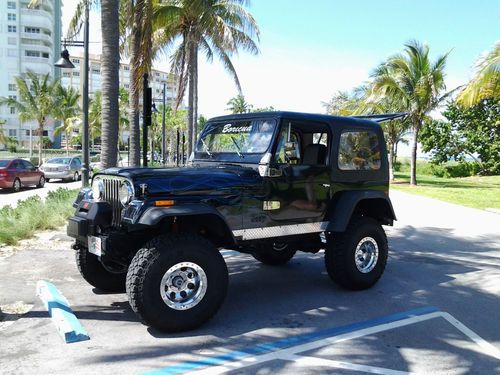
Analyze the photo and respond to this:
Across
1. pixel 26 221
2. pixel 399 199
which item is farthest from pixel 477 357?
pixel 399 199

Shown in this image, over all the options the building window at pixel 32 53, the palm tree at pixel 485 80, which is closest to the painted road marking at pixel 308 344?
the palm tree at pixel 485 80

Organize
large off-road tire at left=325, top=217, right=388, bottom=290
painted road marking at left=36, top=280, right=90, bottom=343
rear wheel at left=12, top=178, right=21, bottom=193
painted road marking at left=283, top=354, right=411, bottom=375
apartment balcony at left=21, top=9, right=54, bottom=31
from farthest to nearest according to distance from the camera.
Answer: apartment balcony at left=21, top=9, right=54, bottom=31 < rear wheel at left=12, top=178, right=21, bottom=193 < large off-road tire at left=325, top=217, right=388, bottom=290 < painted road marking at left=36, top=280, right=90, bottom=343 < painted road marking at left=283, top=354, right=411, bottom=375

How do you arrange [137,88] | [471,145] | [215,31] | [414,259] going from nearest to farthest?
[414,259]
[137,88]
[215,31]
[471,145]

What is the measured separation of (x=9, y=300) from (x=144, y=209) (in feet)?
7.57

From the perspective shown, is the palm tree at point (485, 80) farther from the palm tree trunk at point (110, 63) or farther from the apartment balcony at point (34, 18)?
the apartment balcony at point (34, 18)

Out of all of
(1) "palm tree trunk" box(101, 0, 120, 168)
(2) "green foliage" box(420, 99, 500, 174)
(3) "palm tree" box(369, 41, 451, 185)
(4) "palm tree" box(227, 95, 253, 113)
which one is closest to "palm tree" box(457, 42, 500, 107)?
(3) "palm tree" box(369, 41, 451, 185)

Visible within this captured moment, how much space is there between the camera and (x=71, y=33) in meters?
16.9

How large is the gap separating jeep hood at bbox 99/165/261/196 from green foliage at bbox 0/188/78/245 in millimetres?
4621

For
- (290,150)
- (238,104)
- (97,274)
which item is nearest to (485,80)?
(290,150)

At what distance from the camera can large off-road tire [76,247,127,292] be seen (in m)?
5.58

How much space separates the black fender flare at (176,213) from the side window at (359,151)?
2.00 metres

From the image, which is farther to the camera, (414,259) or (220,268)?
(414,259)

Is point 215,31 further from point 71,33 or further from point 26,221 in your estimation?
point 26,221

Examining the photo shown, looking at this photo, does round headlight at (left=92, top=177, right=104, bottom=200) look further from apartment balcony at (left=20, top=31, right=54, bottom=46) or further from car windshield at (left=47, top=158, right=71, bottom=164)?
apartment balcony at (left=20, top=31, right=54, bottom=46)
